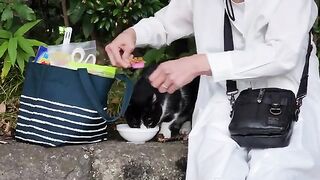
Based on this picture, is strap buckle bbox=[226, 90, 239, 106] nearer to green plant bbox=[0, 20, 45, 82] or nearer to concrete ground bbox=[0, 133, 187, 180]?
concrete ground bbox=[0, 133, 187, 180]

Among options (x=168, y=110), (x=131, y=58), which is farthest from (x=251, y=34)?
(x=168, y=110)

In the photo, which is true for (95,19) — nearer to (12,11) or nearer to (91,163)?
(12,11)

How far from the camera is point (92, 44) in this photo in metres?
3.35

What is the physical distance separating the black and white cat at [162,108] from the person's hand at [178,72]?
751 mm

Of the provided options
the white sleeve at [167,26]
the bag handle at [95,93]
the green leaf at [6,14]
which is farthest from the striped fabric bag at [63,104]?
the green leaf at [6,14]

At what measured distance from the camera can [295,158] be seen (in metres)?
2.70

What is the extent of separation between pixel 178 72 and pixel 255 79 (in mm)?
329

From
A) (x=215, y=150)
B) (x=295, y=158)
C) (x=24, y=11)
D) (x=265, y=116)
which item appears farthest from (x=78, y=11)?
(x=295, y=158)

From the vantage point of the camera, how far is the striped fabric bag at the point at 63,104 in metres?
3.23

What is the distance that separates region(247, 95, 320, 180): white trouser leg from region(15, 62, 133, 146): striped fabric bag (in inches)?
30.5

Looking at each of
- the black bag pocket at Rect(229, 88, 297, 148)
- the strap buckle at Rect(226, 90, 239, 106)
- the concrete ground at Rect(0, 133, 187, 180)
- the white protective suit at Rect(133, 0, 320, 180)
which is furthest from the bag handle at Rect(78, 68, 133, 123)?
the black bag pocket at Rect(229, 88, 297, 148)

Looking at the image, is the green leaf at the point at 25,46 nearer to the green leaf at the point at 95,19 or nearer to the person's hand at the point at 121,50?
the green leaf at the point at 95,19

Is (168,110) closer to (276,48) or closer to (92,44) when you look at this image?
(92,44)

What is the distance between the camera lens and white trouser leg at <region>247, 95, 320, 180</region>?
2672 mm
